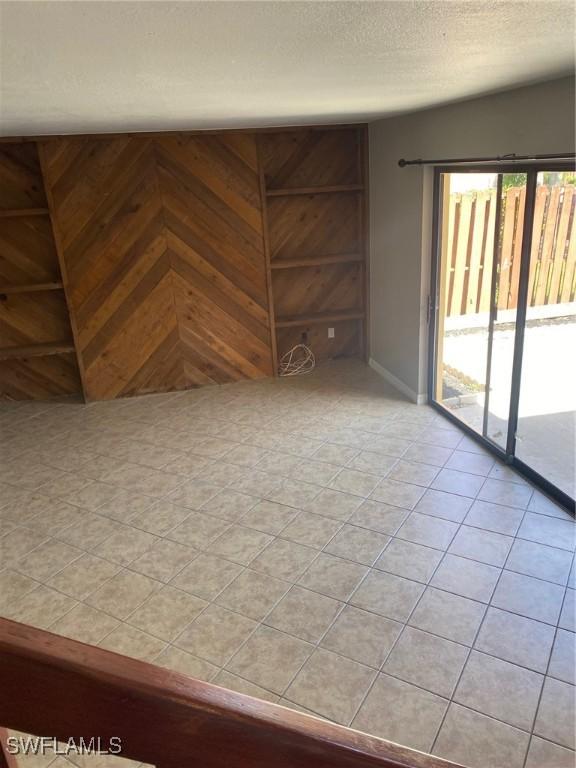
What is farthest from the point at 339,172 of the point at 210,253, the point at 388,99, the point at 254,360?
the point at 388,99

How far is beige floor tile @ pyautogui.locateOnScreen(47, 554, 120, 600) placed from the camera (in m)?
2.98

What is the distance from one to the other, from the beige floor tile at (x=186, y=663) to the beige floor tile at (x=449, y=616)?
94cm

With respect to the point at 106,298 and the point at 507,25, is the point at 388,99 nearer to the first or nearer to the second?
the point at 507,25

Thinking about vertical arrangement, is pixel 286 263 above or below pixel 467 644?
above

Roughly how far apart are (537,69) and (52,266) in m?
4.25

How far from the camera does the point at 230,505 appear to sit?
3.63m

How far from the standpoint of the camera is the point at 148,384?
5.50m

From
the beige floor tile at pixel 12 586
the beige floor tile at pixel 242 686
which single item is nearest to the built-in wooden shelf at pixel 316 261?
the beige floor tile at pixel 12 586

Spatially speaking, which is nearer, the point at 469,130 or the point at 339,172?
the point at 469,130

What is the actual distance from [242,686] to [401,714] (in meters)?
0.65

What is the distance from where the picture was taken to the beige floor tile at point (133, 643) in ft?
8.41

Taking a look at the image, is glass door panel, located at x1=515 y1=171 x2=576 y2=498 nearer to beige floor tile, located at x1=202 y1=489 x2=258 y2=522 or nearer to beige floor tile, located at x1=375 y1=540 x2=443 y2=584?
beige floor tile, located at x1=375 y1=540 x2=443 y2=584

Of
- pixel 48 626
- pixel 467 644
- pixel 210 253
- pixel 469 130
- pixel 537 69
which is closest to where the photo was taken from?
pixel 537 69

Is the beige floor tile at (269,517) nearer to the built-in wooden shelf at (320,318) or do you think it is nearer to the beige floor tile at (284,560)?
the beige floor tile at (284,560)
